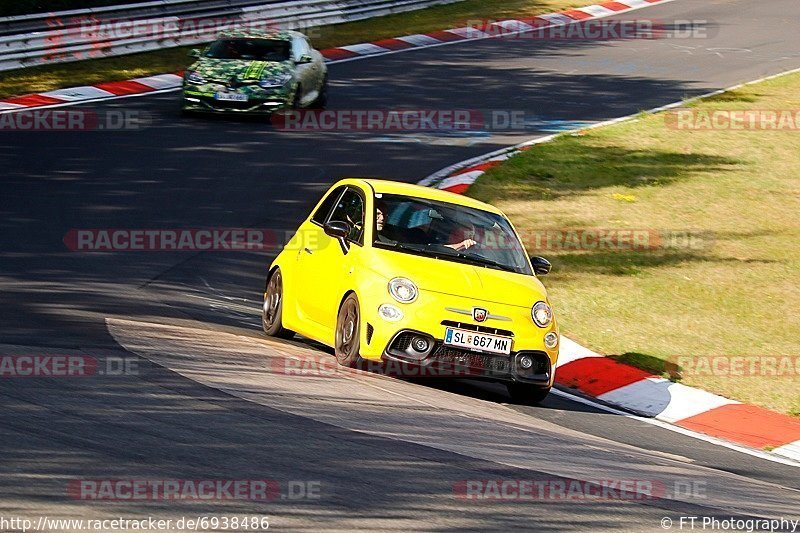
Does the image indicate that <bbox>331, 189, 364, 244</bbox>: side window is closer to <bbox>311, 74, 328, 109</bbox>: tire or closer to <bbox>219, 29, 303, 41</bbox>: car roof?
<bbox>311, 74, 328, 109</bbox>: tire

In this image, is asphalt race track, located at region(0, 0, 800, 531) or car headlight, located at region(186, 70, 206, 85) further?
car headlight, located at region(186, 70, 206, 85)

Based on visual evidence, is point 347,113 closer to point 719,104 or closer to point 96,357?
point 719,104

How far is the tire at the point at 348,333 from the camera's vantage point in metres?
10.3

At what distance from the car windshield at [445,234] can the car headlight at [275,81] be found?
1080cm

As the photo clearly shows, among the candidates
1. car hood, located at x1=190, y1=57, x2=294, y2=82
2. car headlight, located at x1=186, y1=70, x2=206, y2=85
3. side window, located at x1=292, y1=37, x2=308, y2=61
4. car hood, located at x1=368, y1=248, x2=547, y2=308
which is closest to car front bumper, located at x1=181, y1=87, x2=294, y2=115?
car headlight, located at x1=186, y1=70, x2=206, y2=85

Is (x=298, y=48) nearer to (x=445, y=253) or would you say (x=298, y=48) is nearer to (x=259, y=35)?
(x=259, y=35)

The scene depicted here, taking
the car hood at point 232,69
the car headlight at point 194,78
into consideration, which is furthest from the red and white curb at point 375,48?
the car hood at point 232,69

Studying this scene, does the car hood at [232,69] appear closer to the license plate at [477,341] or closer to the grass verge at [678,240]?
the grass verge at [678,240]

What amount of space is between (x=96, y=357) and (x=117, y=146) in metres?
10.5

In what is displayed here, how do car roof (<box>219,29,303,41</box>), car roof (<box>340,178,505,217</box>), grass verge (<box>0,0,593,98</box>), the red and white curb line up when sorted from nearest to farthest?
1. car roof (<box>340,178,505,217</box>)
2. the red and white curb
3. car roof (<box>219,29,303,41</box>)
4. grass verge (<box>0,0,593,98</box>)

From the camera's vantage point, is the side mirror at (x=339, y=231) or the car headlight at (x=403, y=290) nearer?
the car headlight at (x=403, y=290)

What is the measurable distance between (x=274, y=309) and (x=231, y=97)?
10294mm

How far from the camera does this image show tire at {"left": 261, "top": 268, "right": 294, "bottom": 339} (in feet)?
38.8

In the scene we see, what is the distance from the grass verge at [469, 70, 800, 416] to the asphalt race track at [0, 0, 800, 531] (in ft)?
5.48
